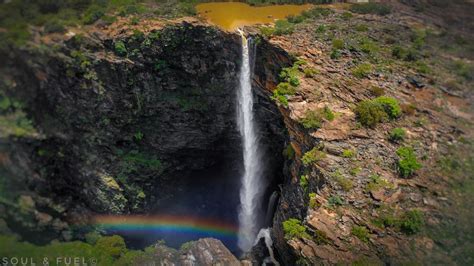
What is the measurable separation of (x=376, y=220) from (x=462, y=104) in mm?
9230

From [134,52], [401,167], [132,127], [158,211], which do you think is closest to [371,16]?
[401,167]

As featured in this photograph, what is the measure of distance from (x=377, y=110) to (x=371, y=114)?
0.41 metres

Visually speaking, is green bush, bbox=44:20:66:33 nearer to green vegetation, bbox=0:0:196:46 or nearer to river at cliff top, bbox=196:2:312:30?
green vegetation, bbox=0:0:196:46

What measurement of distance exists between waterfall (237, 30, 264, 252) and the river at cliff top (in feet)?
8.47

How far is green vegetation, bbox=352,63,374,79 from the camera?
930 inches

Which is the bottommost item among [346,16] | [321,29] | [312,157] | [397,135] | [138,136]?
[138,136]

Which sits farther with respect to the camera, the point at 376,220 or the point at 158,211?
the point at 158,211

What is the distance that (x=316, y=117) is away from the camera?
20969mm

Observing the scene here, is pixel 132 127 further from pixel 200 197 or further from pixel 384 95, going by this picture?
pixel 384 95

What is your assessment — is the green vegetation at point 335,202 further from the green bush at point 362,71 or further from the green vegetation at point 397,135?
the green bush at point 362,71

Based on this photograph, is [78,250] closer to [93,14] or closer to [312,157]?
[93,14]

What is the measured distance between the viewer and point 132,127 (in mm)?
27969

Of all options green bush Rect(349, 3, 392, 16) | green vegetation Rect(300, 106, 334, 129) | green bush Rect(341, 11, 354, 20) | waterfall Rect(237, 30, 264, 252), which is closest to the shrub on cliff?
green vegetation Rect(300, 106, 334, 129)

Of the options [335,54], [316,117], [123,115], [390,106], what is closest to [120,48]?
[123,115]
